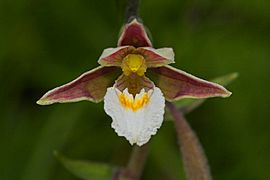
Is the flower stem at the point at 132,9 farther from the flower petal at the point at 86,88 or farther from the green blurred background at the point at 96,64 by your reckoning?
the green blurred background at the point at 96,64

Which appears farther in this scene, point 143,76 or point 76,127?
point 76,127

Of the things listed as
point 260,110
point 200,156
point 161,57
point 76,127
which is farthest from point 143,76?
point 260,110

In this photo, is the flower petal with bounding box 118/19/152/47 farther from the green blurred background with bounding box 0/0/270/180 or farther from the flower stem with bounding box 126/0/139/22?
the green blurred background with bounding box 0/0/270/180

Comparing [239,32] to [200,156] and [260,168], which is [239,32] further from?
[200,156]

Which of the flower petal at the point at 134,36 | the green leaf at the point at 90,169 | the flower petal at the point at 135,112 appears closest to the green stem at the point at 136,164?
the green leaf at the point at 90,169

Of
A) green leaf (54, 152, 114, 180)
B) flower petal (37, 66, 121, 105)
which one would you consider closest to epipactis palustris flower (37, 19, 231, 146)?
flower petal (37, 66, 121, 105)

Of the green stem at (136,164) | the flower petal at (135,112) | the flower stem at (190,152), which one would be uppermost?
the flower petal at (135,112)

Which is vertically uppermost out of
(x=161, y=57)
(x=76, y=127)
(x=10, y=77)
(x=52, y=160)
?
(x=161, y=57)
